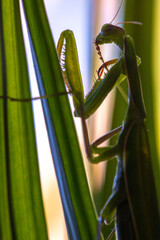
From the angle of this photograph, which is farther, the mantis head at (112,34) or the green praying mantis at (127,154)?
the mantis head at (112,34)

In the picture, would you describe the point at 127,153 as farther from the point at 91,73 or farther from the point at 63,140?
the point at 91,73

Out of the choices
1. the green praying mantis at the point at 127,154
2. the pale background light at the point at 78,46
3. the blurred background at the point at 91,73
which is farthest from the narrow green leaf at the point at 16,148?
the pale background light at the point at 78,46

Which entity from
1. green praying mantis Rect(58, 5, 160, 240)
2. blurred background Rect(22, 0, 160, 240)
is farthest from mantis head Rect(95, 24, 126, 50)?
blurred background Rect(22, 0, 160, 240)

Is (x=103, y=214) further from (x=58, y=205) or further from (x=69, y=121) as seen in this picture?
(x=58, y=205)

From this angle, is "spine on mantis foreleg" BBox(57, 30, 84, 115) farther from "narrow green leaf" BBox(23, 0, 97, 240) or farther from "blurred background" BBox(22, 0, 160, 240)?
"blurred background" BBox(22, 0, 160, 240)

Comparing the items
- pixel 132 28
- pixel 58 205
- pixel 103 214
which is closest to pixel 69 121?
pixel 103 214

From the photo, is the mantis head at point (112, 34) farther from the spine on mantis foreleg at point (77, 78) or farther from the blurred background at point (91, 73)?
the blurred background at point (91, 73)
